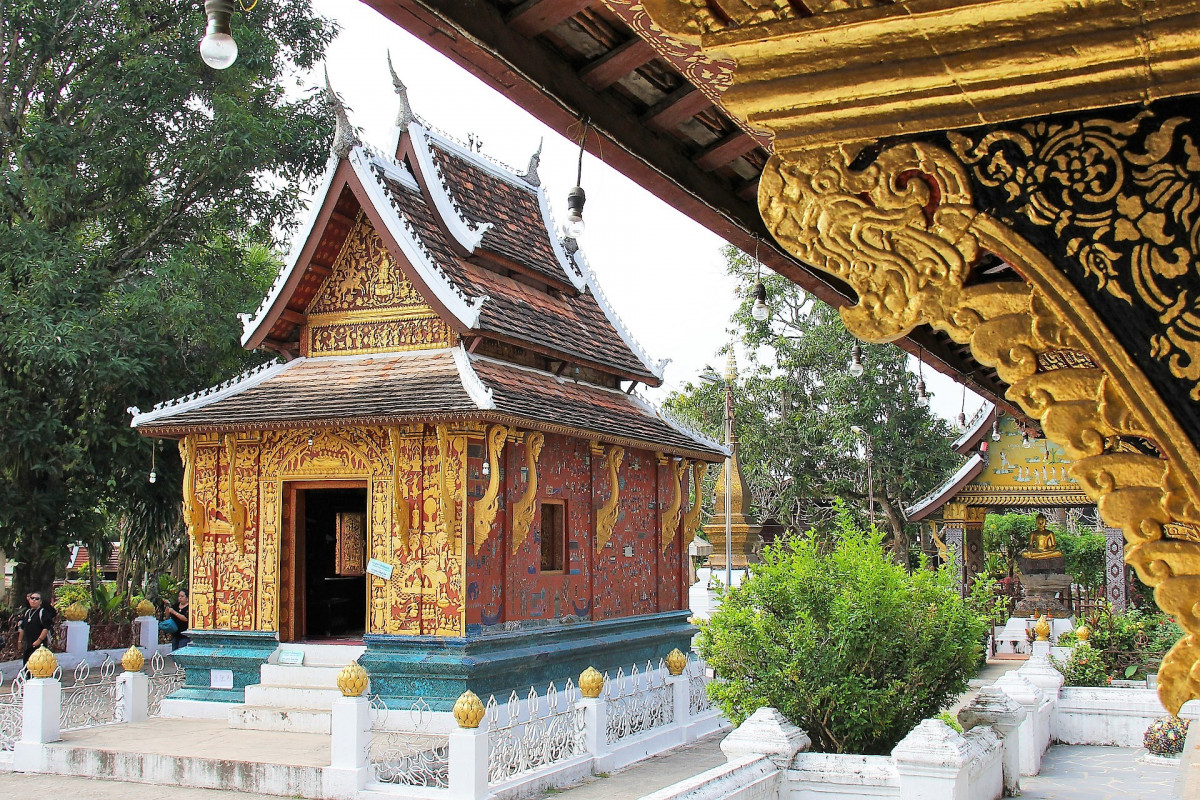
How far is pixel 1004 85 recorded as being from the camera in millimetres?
1893

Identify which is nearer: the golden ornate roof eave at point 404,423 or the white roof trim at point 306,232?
the golden ornate roof eave at point 404,423

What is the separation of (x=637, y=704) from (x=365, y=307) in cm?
561

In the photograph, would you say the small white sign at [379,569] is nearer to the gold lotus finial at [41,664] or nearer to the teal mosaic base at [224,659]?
the teal mosaic base at [224,659]

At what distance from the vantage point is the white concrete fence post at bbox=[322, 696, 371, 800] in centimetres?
892

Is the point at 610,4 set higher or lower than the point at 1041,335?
higher

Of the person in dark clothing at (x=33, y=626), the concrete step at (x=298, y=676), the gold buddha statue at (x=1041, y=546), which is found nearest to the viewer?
the concrete step at (x=298, y=676)

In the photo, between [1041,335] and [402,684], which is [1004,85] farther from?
[402,684]

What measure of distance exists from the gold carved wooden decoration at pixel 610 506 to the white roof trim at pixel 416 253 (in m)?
2.94

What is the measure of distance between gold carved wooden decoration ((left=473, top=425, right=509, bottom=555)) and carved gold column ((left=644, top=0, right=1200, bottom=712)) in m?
9.04

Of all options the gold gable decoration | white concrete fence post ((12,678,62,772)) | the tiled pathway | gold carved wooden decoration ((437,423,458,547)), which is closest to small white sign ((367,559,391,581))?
gold carved wooden decoration ((437,423,458,547))

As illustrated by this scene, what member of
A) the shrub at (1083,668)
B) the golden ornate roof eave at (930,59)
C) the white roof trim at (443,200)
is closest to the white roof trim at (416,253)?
the white roof trim at (443,200)

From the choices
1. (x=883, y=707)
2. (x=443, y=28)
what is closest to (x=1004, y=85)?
(x=443, y=28)

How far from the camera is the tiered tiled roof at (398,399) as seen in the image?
10711mm

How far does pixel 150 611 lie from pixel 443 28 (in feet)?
65.9
